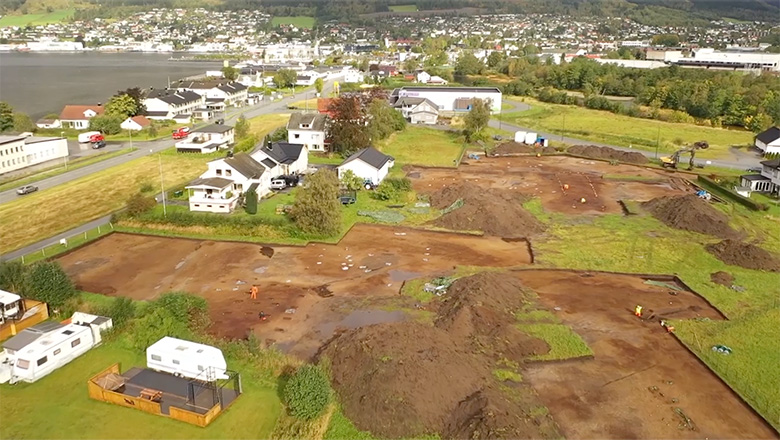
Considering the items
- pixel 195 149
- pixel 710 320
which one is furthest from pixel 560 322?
pixel 195 149

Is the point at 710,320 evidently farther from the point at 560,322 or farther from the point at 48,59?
the point at 48,59

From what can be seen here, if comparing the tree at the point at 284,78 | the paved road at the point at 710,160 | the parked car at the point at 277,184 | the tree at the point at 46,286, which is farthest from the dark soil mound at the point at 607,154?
the tree at the point at 284,78

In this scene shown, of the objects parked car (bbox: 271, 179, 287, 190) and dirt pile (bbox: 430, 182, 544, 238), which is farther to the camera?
parked car (bbox: 271, 179, 287, 190)

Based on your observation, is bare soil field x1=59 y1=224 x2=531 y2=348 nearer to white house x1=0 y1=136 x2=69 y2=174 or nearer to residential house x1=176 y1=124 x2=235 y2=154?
white house x1=0 y1=136 x2=69 y2=174

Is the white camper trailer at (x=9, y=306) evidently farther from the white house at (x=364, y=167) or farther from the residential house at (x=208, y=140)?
the residential house at (x=208, y=140)

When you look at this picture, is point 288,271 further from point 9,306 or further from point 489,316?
point 9,306

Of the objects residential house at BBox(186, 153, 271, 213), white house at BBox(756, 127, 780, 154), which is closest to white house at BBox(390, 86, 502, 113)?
white house at BBox(756, 127, 780, 154)

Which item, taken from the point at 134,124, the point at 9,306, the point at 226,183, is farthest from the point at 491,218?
the point at 134,124
